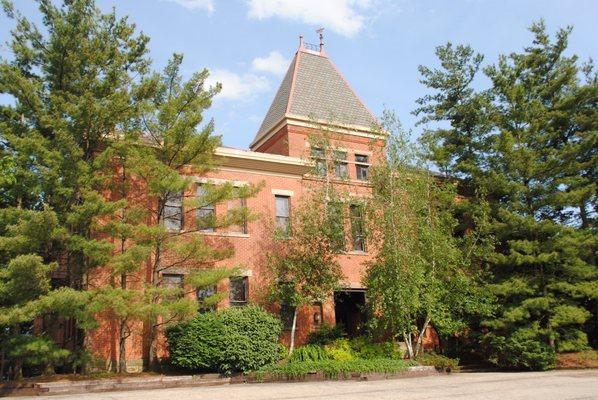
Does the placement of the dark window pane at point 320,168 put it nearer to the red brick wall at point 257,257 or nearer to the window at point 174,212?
the red brick wall at point 257,257

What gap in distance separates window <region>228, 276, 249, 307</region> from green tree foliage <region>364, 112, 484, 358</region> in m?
4.76

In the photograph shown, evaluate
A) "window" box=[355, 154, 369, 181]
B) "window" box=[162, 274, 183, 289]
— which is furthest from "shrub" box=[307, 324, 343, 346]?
"window" box=[355, 154, 369, 181]

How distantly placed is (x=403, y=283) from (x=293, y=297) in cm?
404

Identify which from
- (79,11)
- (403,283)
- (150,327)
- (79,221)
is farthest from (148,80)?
(403,283)

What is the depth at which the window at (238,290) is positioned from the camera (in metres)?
21.2

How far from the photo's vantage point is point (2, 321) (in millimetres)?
13695

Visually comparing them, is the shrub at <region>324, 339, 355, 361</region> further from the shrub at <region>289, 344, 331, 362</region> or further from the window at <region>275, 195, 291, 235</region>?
the window at <region>275, 195, 291, 235</region>

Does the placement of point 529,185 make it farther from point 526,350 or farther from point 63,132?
point 63,132

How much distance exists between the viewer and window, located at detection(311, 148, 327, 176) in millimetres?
21500

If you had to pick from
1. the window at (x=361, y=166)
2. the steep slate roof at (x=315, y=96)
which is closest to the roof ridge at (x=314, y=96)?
the steep slate roof at (x=315, y=96)

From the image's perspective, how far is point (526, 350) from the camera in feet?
68.9

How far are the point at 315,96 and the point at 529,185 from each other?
11719 mm

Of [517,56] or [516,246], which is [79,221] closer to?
[516,246]

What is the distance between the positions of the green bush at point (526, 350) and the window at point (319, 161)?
972 cm
